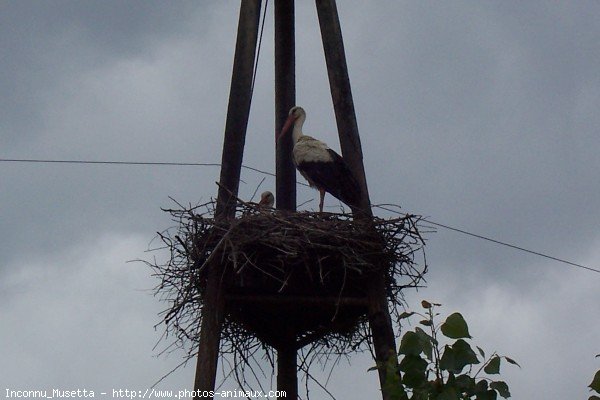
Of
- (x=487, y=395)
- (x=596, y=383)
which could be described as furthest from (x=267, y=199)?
(x=596, y=383)

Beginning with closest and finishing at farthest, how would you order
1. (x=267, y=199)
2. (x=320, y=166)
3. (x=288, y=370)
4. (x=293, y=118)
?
(x=288, y=370)
(x=320, y=166)
(x=293, y=118)
(x=267, y=199)

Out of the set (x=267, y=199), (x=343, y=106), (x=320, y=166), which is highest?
(x=267, y=199)

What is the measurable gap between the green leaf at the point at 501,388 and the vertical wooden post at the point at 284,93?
3318 millimetres

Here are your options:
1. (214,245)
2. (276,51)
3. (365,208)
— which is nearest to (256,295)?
(214,245)

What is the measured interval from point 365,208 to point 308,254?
60 cm

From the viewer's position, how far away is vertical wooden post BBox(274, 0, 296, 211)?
309 inches

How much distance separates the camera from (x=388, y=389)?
4.71 meters

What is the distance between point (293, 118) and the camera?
8.29m

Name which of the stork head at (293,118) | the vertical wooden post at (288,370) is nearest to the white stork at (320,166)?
the stork head at (293,118)

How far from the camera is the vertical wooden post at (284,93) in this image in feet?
25.7

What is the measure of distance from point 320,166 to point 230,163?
1.08m

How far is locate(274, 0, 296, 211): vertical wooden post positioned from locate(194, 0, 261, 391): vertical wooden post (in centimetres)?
60

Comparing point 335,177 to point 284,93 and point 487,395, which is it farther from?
point 487,395

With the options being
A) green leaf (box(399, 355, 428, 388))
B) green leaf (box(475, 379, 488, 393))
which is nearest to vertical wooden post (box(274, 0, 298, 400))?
green leaf (box(399, 355, 428, 388))
